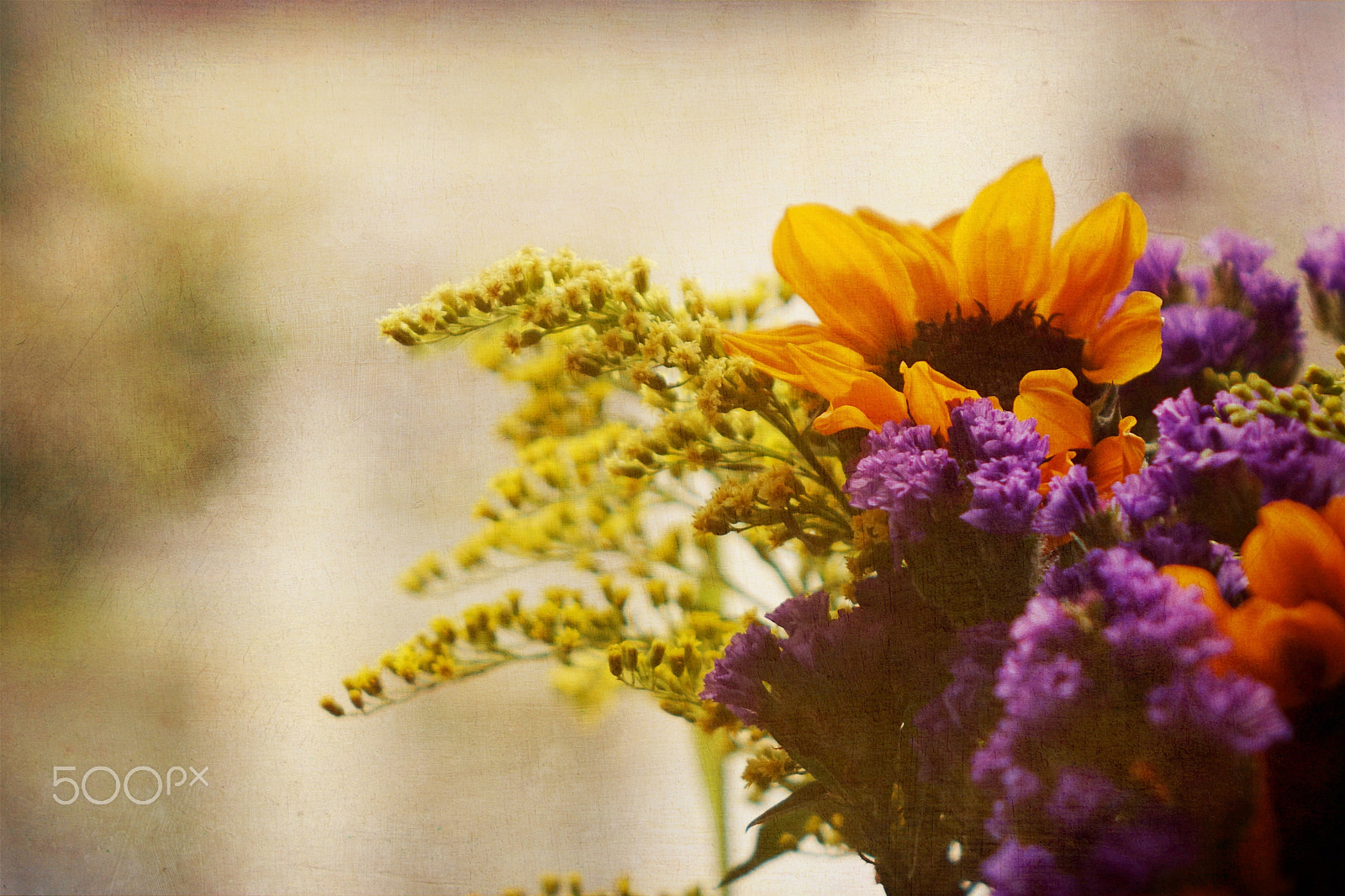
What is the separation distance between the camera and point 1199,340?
1.23 ft

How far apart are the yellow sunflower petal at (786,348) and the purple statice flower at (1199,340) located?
0.43 ft

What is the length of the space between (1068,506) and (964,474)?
1.2 inches

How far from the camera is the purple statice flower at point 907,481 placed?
0.27m

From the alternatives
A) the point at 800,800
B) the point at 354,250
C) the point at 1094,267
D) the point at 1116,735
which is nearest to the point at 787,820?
the point at 800,800

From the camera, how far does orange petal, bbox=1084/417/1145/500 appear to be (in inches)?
12.3

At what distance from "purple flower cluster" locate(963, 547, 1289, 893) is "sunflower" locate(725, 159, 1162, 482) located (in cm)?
12

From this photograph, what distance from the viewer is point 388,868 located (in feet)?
1.48

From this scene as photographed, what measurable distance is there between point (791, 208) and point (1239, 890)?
0.26 metres

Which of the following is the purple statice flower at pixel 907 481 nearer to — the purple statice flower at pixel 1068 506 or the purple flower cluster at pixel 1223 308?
the purple statice flower at pixel 1068 506

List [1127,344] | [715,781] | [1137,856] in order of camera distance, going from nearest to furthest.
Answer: [1137,856] → [1127,344] → [715,781]

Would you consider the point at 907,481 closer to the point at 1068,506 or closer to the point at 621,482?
the point at 1068,506

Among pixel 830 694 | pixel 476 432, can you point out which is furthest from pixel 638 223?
pixel 830 694

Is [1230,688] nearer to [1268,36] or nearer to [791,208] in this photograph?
[791,208]

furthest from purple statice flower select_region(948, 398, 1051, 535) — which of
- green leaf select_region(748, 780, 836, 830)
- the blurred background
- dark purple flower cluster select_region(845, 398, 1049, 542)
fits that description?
the blurred background
